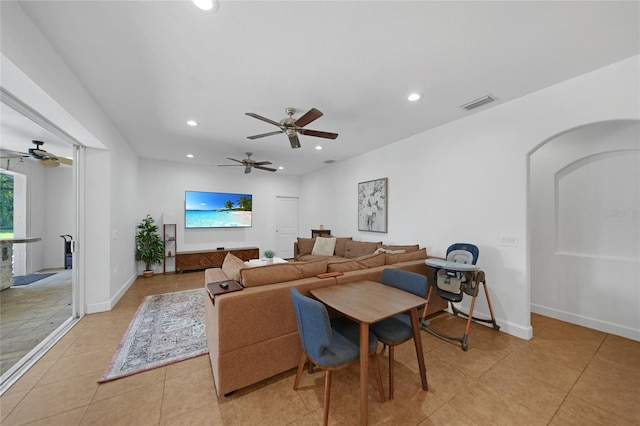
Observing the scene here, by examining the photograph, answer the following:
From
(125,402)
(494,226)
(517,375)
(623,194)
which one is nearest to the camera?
(125,402)

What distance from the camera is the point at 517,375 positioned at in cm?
203

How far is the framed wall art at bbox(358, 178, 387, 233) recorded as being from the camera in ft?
15.0

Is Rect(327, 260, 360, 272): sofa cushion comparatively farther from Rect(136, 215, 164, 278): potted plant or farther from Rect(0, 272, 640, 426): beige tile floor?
Rect(136, 215, 164, 278): potted plant

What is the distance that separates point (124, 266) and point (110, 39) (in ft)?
12.7

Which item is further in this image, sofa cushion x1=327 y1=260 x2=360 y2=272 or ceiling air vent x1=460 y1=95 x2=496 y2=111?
ceiling air vent x1=460 y1=95 x2=496 y2=111

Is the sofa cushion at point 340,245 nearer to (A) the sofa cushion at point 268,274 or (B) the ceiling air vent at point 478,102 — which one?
(A) the sofa cushion at point 268,274

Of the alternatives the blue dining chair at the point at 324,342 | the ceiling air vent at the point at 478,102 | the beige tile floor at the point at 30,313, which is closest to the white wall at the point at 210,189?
the beige tile floor at the point at 30,313

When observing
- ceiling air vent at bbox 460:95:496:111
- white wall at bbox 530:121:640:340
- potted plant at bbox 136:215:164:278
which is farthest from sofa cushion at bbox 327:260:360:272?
potted plant at bbox 136:215:164:278

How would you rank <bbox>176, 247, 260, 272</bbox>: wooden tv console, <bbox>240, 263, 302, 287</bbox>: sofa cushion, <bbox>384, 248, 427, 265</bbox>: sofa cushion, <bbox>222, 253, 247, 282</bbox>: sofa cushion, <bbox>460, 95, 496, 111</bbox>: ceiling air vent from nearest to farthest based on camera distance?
<bbox>240, 263, 302, 287</bbox>: sofa cushion
<bbox>222, 253, 247, 282</bbox>: sofa cushion
<bbox>460, 95, 496, 111</bbox>: ceiling air vent
<bbox>384, 248, 427, 265</bbox>: sofa cushion
<bbox>176, 247, 260, 272</bbox>: wooden tv console

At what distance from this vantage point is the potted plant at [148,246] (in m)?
5.17

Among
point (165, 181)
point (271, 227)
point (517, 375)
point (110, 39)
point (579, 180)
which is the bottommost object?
point (517, 375)

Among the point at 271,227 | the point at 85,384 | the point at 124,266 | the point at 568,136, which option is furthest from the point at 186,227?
the point at 568,136

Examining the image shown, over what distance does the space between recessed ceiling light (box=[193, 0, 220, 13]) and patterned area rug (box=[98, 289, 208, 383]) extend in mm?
2971

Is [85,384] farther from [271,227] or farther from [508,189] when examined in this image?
[271,227]
